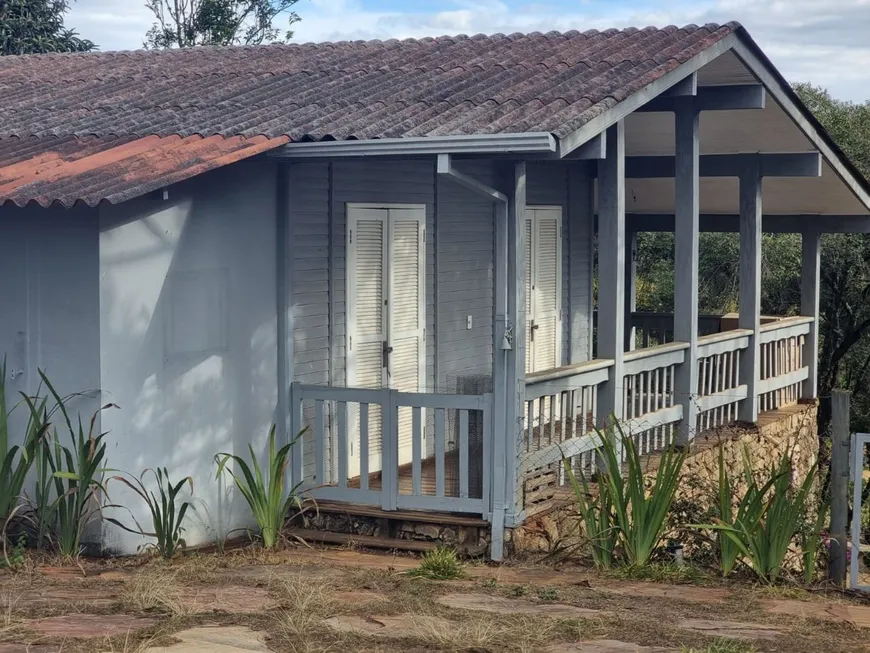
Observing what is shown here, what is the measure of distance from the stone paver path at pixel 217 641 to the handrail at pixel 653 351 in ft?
15.7

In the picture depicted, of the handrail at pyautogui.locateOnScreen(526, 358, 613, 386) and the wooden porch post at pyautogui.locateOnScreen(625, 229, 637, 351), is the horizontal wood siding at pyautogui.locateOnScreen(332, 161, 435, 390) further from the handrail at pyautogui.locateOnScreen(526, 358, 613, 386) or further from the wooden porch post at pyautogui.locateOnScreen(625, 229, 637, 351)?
the wooden porch post at pyautogui.locateOnScreen(625, 229, 637, 351)

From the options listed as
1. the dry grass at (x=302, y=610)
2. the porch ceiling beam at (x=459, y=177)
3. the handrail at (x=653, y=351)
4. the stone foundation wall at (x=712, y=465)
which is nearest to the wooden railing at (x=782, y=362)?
the stone foundation wall at (x=712, y=465)

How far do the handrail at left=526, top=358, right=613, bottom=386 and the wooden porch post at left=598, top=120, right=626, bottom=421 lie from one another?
173 mm

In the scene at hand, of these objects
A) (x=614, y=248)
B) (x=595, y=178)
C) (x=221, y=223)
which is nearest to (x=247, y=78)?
(x=221, y=223)

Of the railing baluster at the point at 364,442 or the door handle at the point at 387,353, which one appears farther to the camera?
the door handle at the point at 387,353

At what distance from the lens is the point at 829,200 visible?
13508 mm

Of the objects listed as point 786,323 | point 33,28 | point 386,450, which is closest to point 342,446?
→ point 386,450

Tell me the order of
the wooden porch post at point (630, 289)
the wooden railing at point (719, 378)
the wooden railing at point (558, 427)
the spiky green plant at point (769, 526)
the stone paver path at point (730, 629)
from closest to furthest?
1. the stone paver path at point (730, 629)
2. the spiky green plant at point (769, 526)
3. the wooden railing at point (558, 427)
4. the wooden railing at point (719, 378)
5. the wooden porch post at point (630, 289)

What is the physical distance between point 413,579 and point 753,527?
78.1 inches

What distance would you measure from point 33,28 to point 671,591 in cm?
2009

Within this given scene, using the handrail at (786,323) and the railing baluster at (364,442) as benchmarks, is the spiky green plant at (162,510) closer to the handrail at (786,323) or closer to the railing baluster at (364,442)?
the railing baluster at (364,442)

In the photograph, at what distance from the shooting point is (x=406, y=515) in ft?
28.0

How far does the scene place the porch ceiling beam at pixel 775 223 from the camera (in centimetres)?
1380

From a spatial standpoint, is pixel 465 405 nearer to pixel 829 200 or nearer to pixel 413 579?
pixel 413 579
